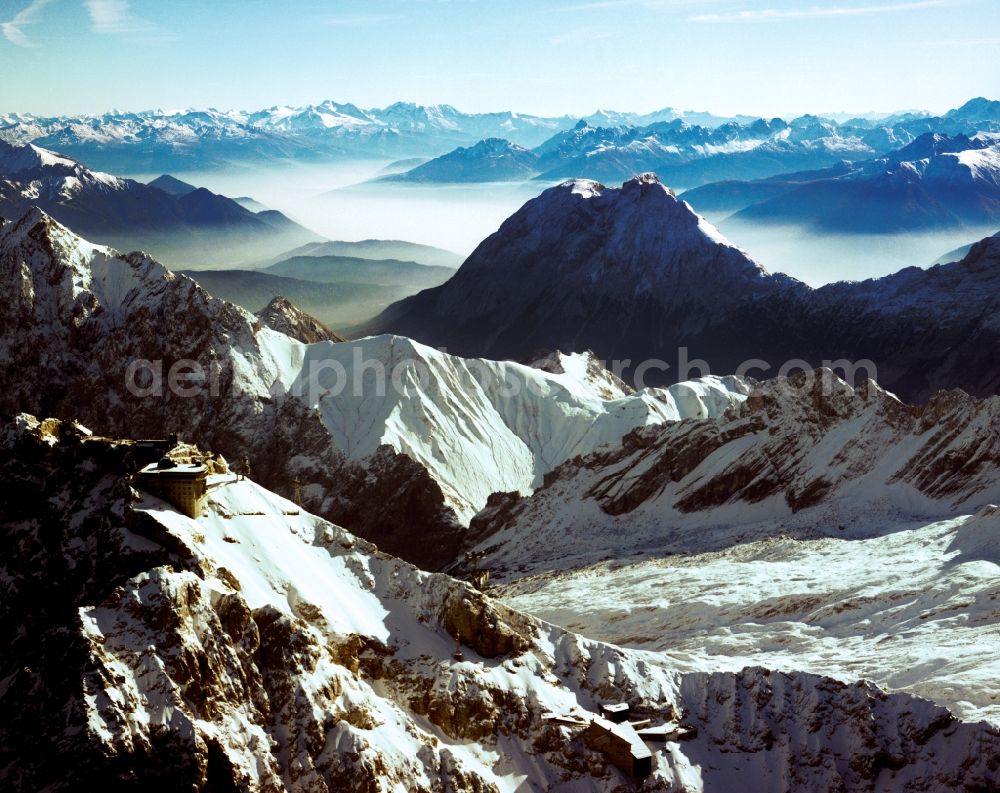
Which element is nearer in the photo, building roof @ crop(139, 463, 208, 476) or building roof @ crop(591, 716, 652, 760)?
building roof @ crop(139, 463, 208, 476)

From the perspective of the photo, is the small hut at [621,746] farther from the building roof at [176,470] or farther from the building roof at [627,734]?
the building roof at [176,470]

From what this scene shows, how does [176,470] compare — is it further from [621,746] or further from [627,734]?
[627,734]

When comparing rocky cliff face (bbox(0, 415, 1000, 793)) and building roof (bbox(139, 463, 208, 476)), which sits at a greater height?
building roof (bbox(139, 463, 208, 476))

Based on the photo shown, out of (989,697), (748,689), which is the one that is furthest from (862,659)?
(748,689)

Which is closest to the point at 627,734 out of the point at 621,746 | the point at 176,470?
the point at 621,746

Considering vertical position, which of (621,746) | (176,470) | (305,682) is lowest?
(621,746)

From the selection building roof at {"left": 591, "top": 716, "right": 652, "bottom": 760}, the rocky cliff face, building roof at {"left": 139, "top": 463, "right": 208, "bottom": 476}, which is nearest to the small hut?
building roof at {"left": 591, "top": 716, "right": 652, "bottom": 760}

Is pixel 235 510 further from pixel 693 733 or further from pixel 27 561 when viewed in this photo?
pixel 693 733

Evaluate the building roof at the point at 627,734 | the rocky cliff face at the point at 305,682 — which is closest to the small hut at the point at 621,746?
the building roof at the point at 627,734

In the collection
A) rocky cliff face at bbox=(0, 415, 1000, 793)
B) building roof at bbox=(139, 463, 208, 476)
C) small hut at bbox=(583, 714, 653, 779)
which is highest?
building roof at bbox=(139, 463, 208, 476)

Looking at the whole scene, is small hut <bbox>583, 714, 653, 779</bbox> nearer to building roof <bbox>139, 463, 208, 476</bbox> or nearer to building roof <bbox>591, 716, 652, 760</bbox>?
building roof <bbox>591, 716, 652, 760</bbox>
